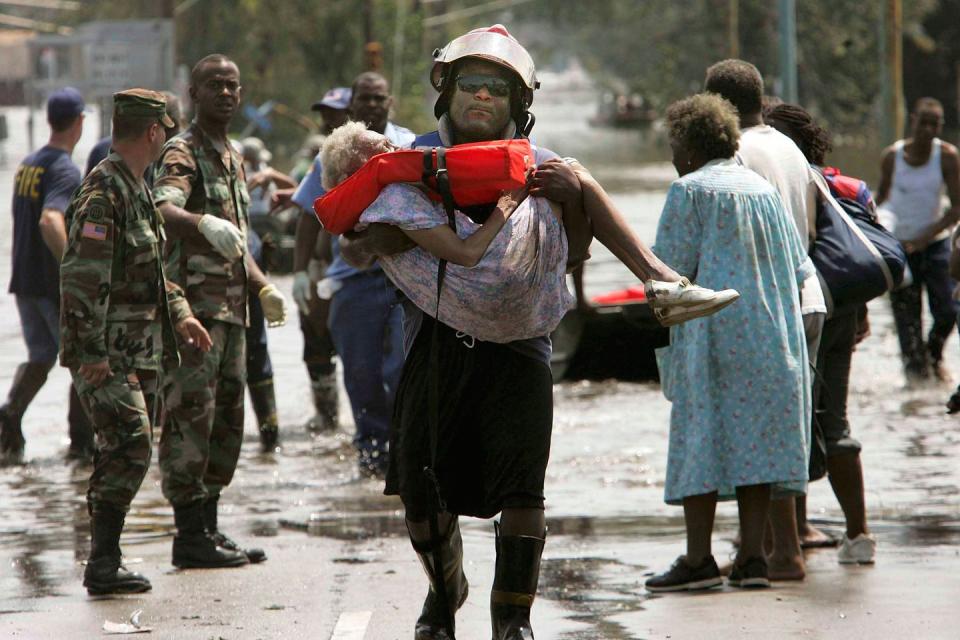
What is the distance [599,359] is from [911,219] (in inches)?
95.6

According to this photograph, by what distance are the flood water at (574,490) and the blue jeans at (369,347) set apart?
333 millimetres

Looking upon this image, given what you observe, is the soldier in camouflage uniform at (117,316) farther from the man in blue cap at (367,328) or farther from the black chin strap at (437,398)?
the man in blue cap at (367,328)

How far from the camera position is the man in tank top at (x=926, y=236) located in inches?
477

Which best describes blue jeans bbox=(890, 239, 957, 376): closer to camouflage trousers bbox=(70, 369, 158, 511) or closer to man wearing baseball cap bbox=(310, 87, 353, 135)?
man wearing baseball cap bbox=(310, 87, 353, 135)

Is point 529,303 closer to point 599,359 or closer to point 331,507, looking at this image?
point 331,507

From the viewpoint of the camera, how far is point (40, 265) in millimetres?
9992

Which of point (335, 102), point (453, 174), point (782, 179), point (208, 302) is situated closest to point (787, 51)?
point (335, 102)

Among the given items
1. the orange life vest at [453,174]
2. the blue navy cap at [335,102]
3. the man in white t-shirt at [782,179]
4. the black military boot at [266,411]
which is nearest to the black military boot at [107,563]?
the orange life vest at [453,174]

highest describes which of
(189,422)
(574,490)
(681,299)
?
(681,299)

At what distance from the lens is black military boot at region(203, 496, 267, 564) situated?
7.16 meters

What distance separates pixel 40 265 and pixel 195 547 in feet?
11.3

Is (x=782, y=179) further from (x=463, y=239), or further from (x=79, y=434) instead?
(x=79, y=434)

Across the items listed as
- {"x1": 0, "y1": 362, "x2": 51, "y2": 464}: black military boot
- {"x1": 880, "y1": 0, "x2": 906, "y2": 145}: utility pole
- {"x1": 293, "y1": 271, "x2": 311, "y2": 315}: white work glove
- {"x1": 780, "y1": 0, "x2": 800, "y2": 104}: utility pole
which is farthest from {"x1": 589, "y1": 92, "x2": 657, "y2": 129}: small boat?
{"x1": 0, "y1": 362, "x2": 51, "y2": 464}: black military boot

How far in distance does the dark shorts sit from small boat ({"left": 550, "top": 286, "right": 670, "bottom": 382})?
24.6 feet
